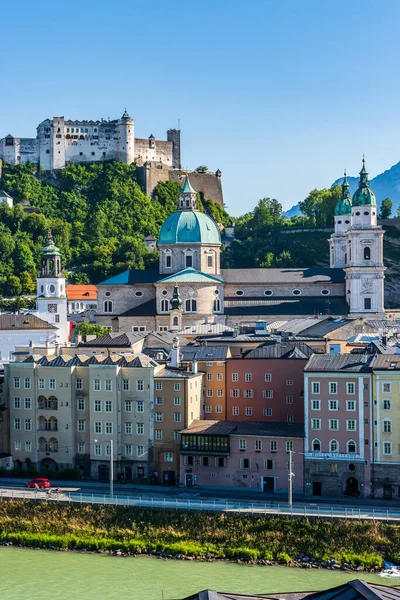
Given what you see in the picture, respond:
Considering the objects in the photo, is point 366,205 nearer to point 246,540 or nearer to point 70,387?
point 70,387

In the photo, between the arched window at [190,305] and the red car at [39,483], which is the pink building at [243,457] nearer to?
the red car at [39,483]

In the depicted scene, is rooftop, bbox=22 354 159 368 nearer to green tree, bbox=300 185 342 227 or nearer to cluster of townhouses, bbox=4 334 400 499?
cluster of townhouses, bbox=4 334 400 499

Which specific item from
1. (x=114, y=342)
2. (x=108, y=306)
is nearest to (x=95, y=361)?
(x=114, y=342)

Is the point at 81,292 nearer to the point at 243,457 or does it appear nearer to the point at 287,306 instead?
the point at 287,306

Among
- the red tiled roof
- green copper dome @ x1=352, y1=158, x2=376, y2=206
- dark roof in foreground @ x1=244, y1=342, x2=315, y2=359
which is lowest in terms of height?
dark roof in foreground @ x1=244, y1=342, x2=315, y2=359

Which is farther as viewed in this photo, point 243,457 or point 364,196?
point 364,196

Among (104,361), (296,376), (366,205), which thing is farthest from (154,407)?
(366,205)

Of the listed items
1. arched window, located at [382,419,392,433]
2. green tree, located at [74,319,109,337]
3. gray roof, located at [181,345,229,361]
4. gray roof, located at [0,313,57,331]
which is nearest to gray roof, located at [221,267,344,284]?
green tree, located at [74,319,109,337]
